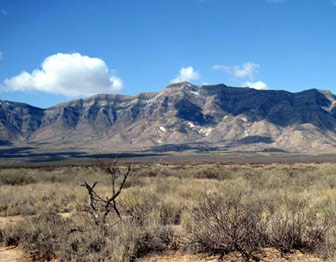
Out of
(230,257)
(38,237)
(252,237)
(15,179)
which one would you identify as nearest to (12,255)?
(38,237)

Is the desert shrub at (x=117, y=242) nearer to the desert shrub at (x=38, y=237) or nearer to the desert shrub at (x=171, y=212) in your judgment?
the desert shrub at (x=38, y=237)

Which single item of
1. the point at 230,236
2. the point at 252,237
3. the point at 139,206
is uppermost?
the point at 230,236

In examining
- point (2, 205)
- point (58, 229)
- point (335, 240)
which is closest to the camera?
point (335, 240)

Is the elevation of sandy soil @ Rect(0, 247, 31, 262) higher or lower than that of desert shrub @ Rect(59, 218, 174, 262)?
lower

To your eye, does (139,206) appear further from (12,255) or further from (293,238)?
(293,238)

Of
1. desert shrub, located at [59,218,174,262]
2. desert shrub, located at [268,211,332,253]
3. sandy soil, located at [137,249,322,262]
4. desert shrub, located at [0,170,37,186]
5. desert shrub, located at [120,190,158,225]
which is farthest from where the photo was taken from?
desert shrub, located at [0,170,37,186]

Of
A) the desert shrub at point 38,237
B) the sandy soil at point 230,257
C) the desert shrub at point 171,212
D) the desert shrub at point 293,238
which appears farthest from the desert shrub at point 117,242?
the desert shrub at point 293,238

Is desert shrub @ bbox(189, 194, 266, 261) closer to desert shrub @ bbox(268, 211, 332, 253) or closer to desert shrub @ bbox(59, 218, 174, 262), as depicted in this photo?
desert shrub @ bbox(268, 211, 332, 253)

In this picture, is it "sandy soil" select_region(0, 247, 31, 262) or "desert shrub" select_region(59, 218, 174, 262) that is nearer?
"desert shrub" select_region(59, 218, 174, 262)

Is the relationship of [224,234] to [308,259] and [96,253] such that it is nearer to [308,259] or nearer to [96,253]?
[308,259]

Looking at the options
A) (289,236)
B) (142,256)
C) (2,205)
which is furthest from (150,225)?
(2,205)

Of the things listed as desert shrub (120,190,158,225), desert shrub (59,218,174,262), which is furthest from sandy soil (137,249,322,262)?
desert shrub (120,190,158,225)

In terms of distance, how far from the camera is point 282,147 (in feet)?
617

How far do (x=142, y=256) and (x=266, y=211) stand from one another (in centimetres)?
402
